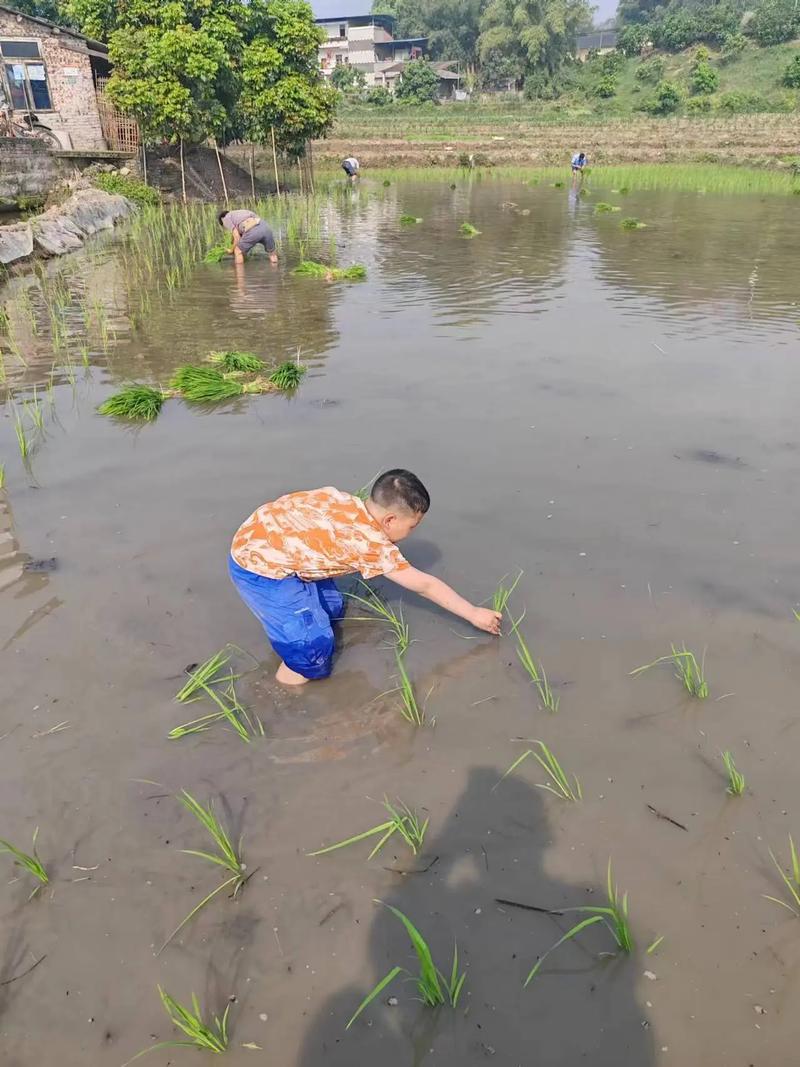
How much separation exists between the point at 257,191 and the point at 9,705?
24792 mm

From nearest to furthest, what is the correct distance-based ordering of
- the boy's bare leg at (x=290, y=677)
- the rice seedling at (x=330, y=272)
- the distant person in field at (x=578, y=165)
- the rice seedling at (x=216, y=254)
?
the boy's bare leg at (x=290, y=677), the rice seedling at (x=330, y=272), the rice seedling at (x=216, y=254), the distant person in field at (x=578, y=165)

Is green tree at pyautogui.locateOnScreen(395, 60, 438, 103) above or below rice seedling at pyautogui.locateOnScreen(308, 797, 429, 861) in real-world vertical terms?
above

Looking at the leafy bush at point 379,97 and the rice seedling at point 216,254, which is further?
the leafy bush at point 379,97

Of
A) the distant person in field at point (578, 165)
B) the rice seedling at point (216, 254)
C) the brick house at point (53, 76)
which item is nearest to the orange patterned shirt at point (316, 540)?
the rice seedling at point (216, 254)

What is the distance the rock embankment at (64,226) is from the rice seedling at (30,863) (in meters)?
11.6

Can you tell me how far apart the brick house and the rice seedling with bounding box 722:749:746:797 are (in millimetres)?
24077

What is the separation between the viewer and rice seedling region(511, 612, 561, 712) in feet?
9.04

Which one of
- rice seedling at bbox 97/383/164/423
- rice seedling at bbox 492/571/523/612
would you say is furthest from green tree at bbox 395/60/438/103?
rice seedling at bbox 492/571/523/612

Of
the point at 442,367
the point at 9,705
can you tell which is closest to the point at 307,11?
the point at 442,367

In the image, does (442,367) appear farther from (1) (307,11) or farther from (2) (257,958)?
(1) (307,11)

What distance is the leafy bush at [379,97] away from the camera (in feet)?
172

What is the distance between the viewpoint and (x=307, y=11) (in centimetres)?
2050

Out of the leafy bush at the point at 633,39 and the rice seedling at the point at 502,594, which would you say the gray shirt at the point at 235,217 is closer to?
the rice seedling at the point at 502,594

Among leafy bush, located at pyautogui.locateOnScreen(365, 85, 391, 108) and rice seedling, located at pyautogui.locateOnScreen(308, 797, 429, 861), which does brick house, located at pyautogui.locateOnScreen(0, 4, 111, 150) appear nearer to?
rice seedling, located at pyautogui.locateOnScreen(308, 797, 429, 861)
